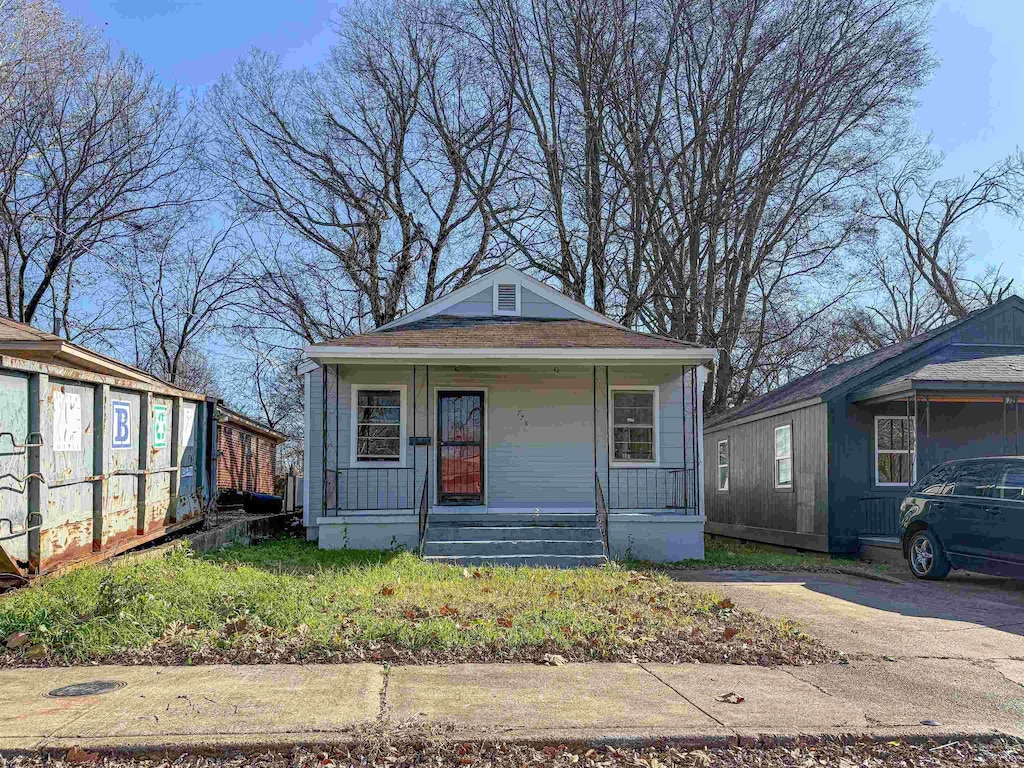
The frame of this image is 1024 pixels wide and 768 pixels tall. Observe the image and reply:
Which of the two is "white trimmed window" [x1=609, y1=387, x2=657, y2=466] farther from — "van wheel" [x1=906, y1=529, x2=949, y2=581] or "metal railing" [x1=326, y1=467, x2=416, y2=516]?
"van wheel" [x1=906, y1=529, x2=949, y2=581]

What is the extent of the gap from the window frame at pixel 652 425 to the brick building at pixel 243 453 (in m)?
6.62

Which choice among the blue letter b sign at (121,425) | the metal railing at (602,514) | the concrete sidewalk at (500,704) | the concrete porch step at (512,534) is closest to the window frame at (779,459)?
the metal railing at (602,514)

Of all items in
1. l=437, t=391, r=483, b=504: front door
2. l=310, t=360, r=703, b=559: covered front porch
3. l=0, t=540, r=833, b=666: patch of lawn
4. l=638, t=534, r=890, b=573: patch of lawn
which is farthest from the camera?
l=437, t=391, r=483, b=504: front door

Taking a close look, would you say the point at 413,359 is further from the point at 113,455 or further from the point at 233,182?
the point at 233,182

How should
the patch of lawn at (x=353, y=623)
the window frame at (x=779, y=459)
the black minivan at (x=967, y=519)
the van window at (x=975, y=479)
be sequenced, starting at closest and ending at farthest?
1. the patch of lawn at (x=353, y=623)
2. the black minivan at (x=967, y=519)
3. the van window at (x=975, y=479)
4. the window frame at (x=779, y=459)

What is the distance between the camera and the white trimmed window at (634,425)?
14703 mm

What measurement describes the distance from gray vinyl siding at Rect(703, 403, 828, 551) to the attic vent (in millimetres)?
5778

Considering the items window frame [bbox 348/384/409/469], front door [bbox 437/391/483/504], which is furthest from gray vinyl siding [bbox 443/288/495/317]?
window frame [bbox 348/384/409/469]

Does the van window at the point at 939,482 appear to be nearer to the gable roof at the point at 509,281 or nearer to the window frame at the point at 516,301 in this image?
the gable roof at the point at 509,281

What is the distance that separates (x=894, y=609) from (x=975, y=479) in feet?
9.30

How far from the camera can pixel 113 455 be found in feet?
29.3

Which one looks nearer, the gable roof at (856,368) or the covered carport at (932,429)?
the covered carport at (932,429)

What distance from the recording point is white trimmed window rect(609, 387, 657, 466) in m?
14.7

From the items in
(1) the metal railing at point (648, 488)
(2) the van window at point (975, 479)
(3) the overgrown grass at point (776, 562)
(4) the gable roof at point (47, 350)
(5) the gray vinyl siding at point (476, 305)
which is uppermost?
(5) the gray vinyl siding at point (476, 305)
